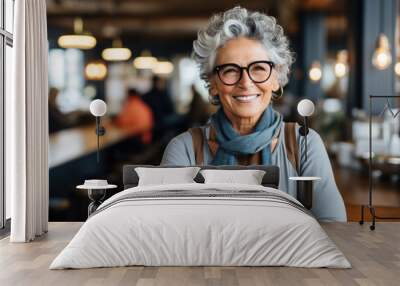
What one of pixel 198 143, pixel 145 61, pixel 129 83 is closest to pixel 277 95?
pixel 198 143

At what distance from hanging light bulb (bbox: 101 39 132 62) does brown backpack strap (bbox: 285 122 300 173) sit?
1766 millimetres

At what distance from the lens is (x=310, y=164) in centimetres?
741

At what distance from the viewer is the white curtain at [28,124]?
243 inches

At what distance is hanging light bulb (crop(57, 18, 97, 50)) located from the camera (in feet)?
24.2

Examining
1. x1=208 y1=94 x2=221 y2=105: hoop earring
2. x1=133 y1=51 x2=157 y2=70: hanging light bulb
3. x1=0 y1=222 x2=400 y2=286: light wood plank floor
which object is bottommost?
x1=0 y1=222 x2=400 y2=286: light wood plank floor

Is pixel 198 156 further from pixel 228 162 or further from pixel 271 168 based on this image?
pixel 271 168

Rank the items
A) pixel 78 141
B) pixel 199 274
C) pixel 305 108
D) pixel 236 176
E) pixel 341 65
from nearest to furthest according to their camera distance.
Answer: pixel 199 274
pixel 236 176
pixel 305 108
pixel 78 141
pixel 341 65

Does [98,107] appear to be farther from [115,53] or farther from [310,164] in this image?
[310,164]

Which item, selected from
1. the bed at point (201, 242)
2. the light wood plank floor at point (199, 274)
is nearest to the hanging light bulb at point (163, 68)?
the light wood plank floor at point (199, 274)

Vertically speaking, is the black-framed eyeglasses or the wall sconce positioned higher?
the black-framed eyeglasses

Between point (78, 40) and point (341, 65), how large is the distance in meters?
4.51

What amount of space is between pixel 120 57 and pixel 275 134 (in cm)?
178

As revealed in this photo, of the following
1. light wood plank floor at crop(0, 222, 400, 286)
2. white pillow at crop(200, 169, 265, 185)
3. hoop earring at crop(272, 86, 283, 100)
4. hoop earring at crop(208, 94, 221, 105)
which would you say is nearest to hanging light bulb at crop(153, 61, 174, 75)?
hoop earring at crop(208, 94, 221, 105)

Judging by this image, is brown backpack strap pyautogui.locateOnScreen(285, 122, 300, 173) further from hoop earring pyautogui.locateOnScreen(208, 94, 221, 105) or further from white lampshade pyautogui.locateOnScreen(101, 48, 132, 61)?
white lampshade pyautogui.locateOnScreen(101, 48, 132, 61)
